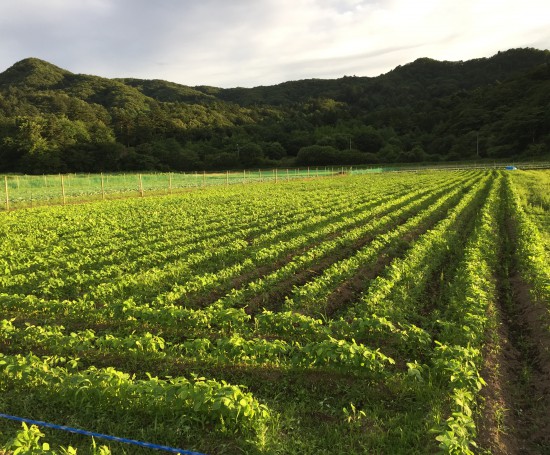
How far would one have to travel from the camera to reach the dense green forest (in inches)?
2995

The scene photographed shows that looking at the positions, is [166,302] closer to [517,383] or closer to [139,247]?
[139,247]

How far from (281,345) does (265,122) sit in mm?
125364

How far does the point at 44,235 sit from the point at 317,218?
1014 cm

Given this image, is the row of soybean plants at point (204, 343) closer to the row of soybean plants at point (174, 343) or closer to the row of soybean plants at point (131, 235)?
the row of soybean plants at point (174, 343)

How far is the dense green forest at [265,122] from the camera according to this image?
76.1m

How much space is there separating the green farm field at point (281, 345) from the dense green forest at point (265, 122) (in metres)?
70.9

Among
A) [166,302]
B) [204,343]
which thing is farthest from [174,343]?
[166,302]

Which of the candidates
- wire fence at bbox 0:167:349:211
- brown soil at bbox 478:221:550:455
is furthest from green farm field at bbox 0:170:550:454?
wire fence at bbox 0:167:349:211

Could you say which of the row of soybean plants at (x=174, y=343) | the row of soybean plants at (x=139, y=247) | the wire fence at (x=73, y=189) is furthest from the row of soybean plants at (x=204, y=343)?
the wire fence at (x=73, y=189)

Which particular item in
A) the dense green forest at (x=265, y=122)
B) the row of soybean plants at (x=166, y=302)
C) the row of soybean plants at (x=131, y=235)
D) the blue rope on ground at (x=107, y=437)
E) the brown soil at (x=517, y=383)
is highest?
the dense green forest at (x=265, y=122)

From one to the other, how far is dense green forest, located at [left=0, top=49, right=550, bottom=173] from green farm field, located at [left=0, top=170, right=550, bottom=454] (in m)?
70.9

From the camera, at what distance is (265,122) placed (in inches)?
4946

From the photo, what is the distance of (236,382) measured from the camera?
490 centimetres

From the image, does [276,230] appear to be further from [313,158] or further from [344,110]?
[344,110]
